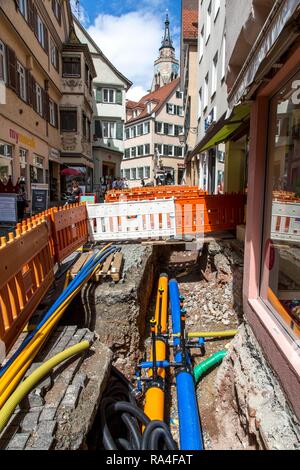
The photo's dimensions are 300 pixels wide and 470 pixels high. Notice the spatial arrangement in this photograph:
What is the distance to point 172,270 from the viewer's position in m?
9.52

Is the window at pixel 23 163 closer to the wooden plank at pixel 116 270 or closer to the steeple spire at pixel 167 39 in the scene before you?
the wooden plank at pixel 116 270

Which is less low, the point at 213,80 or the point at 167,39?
the point at 167,39

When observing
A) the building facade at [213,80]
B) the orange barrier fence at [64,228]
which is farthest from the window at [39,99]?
the orange barrier fence at [64,228]

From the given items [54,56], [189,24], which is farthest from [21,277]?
[189,24]

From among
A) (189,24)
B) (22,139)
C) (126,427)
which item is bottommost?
(126,427)

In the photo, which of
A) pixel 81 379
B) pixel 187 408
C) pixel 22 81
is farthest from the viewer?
pixel 22 81

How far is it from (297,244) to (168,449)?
94.8 inches

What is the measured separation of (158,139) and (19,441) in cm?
4450

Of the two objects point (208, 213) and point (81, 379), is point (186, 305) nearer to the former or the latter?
point (208, 213)

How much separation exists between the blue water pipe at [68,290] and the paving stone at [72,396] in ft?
1.80

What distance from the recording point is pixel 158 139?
4409cm

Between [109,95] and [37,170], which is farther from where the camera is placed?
[109,95]

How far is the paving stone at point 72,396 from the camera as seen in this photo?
8.16ft

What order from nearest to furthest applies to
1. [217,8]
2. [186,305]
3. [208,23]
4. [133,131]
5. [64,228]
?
[64,228] → [186,305] → [217,8] → [208,23] → [133,131]
